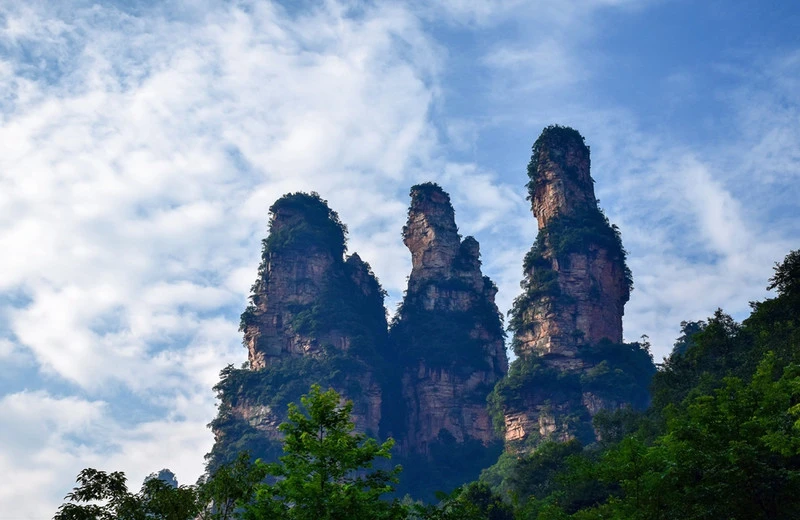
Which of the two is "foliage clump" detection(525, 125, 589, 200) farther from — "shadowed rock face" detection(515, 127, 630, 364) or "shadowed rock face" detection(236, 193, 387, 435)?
"shadowed rock face" detection(236, 193, 387, 435)

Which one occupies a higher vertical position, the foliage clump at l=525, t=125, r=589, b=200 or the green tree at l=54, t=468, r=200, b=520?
the foliage clump at l=525, t=125, r=589, b=200

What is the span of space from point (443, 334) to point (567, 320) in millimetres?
20866

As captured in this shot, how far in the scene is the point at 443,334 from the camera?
94125 mm

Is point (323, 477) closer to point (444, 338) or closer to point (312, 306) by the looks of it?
point (312, 306)

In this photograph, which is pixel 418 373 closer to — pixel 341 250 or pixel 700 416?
pixel 341 250

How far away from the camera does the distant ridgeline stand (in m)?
76.0

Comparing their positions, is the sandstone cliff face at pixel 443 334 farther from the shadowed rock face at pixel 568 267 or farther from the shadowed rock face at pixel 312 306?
the shadowed rock face at pixel 568 267

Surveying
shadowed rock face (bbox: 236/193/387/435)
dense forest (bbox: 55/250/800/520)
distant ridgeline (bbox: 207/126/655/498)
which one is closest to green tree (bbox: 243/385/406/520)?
dense forest (bbox: 55/250/800/520)

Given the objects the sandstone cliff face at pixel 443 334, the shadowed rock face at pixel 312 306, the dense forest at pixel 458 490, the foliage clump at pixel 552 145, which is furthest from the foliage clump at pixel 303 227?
the dense forest at pixel 458 490

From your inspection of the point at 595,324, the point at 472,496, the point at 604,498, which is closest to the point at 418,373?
the point at 595,324

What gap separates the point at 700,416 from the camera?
19.8m

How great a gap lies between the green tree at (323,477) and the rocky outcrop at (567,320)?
57.1m

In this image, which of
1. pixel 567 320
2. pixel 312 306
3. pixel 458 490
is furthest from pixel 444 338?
pixel 458 490

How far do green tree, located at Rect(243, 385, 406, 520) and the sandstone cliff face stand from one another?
2910 inches
